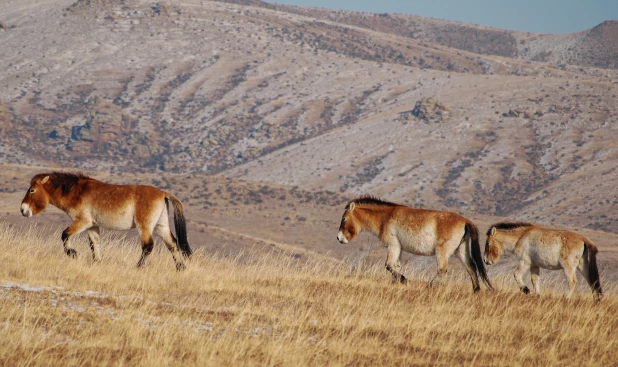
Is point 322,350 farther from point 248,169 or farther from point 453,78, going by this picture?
point 453,78

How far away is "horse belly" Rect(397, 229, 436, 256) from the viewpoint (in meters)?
13.8

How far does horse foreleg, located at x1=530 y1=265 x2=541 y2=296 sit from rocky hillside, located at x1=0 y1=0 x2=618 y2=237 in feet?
196

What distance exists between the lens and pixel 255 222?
212 feet

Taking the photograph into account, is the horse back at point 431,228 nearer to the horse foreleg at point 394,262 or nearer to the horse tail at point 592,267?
the horse foreleg at point 394,262

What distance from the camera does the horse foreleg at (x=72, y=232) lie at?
1382 cm

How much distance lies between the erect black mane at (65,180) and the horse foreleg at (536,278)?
8.02 meters

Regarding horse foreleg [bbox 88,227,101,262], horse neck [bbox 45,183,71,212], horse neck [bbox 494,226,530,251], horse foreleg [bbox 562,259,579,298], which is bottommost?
horse foreleg [bbox 88,227,101,262]

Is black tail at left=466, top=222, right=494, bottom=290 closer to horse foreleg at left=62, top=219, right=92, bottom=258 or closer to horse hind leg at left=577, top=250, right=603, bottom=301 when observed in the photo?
horse hind leg at left=577, top=250, right=603, bottom=301

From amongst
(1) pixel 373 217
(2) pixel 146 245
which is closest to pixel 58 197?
(2) pixel 146 245

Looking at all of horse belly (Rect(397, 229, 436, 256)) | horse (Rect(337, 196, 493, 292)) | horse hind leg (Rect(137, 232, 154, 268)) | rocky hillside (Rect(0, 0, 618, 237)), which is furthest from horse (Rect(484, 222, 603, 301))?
rocky hillside (Rect(0, 0, 618, 237))

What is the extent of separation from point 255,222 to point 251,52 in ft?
295

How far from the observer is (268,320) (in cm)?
1045

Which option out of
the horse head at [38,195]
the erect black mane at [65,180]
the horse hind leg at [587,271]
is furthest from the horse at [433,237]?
the horse head at [38,195]

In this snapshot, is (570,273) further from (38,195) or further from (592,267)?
(38,195)
